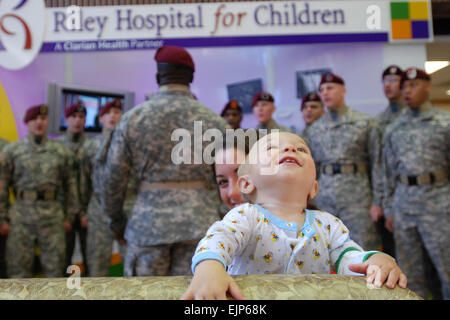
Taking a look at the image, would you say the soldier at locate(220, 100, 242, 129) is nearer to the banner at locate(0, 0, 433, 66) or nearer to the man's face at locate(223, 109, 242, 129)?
the man's face at locate(223, 109, 242, 129)

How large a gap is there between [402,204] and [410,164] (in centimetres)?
28

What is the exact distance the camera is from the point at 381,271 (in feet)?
2.19

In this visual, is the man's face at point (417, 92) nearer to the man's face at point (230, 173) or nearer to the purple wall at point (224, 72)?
the purple wall at point (224, 72)

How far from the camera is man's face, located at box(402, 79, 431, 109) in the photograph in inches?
94.2

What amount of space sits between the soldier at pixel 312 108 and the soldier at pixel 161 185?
1729mm

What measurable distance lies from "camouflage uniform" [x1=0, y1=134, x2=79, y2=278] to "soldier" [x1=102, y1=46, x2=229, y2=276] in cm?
134

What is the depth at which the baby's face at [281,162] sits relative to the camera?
80cm

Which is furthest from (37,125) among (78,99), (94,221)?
(94,221)

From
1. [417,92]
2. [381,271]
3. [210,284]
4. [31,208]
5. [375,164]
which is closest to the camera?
[210,284]

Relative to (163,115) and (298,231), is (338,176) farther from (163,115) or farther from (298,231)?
(298,231)

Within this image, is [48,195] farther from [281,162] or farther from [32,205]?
[281,162]

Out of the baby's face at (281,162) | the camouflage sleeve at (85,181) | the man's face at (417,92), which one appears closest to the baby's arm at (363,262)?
the baby's face at (281,162)

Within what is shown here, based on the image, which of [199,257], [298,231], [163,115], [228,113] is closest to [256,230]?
[298,231]

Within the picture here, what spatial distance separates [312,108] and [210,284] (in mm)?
2825
